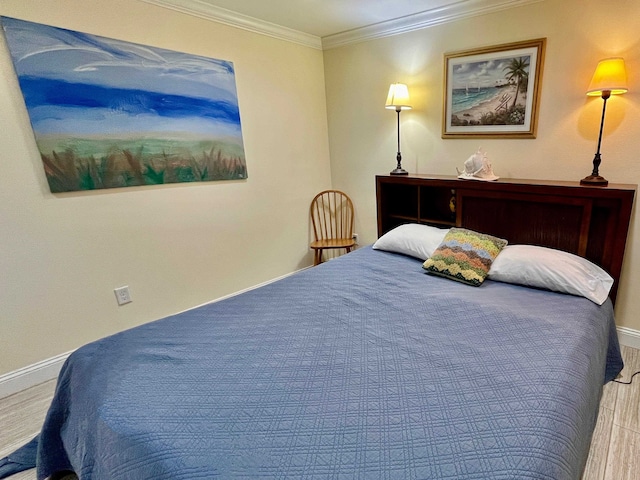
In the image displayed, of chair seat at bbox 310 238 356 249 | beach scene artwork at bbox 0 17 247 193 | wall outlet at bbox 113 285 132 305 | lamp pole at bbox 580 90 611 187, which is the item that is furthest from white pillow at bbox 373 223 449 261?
wall outlet at bbox 113 285 132 305

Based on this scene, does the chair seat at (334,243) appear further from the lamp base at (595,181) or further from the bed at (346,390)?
the lamp base at (595,181)

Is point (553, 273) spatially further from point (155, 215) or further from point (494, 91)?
point (155, 215)

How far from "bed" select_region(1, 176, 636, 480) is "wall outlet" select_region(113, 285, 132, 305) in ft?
2.92

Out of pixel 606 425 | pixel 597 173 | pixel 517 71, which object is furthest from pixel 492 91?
pixel 606 425

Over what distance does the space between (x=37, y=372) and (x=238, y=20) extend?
109 inches

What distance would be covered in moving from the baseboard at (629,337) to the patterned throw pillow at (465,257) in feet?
3.24

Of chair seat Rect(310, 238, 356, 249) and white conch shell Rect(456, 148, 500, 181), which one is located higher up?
white conch shell Rect(456, 148, 500, 181)

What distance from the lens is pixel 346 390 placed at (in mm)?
1096

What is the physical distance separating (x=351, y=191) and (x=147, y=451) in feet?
9.42

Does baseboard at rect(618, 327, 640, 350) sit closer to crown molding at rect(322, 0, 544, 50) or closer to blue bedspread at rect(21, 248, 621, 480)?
blue bedspread at rect(21, 248, 621, 480)

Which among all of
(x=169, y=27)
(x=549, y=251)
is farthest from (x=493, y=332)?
(x=169, y=27)

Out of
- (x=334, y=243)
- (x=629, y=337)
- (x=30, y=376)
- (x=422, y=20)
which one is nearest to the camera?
(x=30, y=376)

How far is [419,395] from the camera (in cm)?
106

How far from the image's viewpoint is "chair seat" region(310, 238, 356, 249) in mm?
3215
